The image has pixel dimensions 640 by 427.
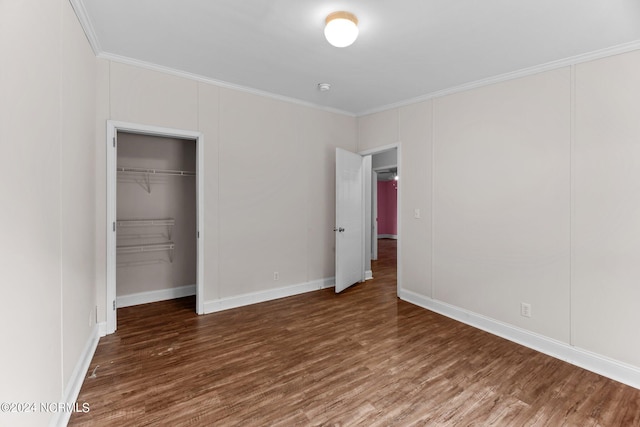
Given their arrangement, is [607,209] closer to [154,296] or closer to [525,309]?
[525,309]

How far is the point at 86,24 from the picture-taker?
2400mm

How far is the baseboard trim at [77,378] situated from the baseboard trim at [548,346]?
3.50m

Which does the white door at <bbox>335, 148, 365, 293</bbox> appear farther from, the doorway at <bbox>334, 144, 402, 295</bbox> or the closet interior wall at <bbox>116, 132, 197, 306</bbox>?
the closet interior wall at <bbox>116, 132, 197, 306</bbox>

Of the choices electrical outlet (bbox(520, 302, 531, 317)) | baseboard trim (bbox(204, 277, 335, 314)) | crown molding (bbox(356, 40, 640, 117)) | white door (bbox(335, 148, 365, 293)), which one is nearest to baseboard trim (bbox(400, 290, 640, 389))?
electrical outlet (bbox(520, 302, 531, 317))

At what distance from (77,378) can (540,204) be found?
4.06 metres

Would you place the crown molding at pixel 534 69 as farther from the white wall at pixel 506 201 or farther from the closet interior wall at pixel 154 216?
the closet interior wall at pixel 154 216

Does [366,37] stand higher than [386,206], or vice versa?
[366,37]

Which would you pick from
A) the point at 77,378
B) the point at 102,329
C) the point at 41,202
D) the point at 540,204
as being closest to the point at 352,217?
the point at 540,204

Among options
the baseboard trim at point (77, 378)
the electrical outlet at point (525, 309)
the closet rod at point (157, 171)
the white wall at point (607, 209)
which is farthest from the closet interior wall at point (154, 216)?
the white wall at point (607, 209)

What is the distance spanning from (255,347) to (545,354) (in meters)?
2.64

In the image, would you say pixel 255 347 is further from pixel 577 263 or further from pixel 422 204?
pixel 577 263

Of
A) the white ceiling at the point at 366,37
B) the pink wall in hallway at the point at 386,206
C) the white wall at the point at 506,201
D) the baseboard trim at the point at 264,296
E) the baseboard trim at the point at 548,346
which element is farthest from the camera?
the pink wall in hallway at the point at 386,206

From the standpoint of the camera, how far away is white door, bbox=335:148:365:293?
4.41m

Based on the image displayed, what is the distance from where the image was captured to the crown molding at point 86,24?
2.15m
